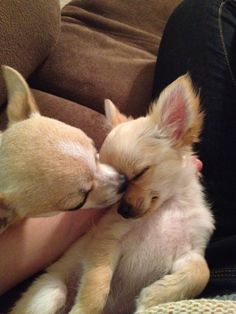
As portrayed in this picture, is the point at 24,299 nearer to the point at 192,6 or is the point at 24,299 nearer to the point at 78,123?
the point at 78,123

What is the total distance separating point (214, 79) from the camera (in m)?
1.58

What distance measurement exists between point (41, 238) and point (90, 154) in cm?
34

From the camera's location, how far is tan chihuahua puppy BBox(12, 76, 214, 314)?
3.95 ft

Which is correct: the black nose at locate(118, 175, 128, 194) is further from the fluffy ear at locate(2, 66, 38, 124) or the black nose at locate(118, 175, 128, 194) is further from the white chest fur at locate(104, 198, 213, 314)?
the fluffy ear at locate(2, 66, 38, 124)

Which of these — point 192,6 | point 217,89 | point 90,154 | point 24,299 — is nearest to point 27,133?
point 90,154

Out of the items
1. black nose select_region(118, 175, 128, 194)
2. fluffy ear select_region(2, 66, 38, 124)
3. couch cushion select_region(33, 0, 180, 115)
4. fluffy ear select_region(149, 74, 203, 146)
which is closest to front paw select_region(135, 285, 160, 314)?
black nose select_region(118, 175, 128, 194)

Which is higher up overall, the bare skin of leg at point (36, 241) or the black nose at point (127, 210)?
the black nose at point (127, 210)

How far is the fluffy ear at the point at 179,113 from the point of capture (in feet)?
4.12

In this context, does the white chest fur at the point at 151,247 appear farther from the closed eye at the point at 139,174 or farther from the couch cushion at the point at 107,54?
the couch cushion at the point at 107,54

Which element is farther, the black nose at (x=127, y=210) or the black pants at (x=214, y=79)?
the black pants at (x=214, y=79)

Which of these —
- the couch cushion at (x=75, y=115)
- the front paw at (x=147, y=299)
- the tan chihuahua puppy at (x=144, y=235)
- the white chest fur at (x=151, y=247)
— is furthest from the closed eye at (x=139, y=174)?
the couch cushion at (x=75, y=115)

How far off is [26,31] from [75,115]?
38 cm

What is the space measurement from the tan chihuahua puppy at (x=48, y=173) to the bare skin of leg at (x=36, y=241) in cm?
10

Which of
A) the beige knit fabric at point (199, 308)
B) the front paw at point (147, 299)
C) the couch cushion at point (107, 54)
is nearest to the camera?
the beige knit fabric at point (199, 308)
